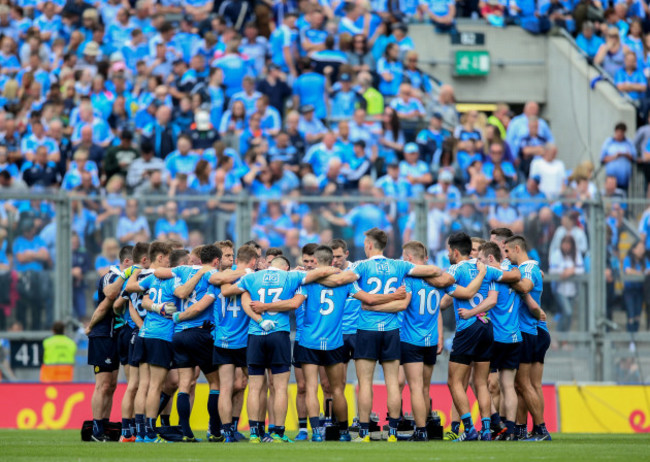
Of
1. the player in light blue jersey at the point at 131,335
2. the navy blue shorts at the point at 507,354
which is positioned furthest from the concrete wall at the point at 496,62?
the player in light blue jersey at the point at 131,335

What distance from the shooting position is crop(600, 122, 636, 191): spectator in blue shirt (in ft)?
81.3

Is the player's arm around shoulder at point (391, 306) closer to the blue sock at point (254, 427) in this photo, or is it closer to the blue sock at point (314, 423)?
the blue sock at point (314, 423)

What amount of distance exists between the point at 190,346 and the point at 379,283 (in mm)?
2325

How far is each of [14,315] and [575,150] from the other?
11.9 metres

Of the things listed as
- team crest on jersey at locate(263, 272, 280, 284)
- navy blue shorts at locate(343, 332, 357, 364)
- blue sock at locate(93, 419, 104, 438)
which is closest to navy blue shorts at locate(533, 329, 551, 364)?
navy blue shorts at locate(343, 332, 357, 364)

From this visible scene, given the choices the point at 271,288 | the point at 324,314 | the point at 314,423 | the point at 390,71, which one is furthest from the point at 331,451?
the point at 390,71

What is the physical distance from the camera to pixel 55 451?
47.3 feet

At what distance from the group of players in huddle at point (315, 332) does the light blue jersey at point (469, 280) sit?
0.01 metres

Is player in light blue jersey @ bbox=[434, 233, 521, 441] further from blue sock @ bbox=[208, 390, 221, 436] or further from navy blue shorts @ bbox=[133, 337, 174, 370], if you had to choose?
navy blue shorts @ bbox=[133, 337, 174, 370]

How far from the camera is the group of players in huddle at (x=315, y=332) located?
15.5 meters

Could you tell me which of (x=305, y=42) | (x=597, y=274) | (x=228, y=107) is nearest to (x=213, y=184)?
(x=228, y=107)

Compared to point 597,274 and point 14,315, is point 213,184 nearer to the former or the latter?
point 14,315

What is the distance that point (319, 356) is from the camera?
15680 millimetres

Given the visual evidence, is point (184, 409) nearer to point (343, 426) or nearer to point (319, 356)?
point (319, 356)
